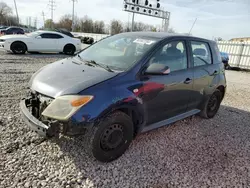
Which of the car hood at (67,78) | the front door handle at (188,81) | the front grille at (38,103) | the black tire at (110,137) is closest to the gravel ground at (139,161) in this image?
the black tire at (110,137)

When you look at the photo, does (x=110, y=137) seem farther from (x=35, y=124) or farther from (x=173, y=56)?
(x=173, y=56)

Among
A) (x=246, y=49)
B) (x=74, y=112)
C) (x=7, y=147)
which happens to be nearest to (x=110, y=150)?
(x=74, y=112)

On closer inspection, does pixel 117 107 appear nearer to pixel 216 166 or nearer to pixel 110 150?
pixel 110 150

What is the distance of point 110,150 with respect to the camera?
2637 mm

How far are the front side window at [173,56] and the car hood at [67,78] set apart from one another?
83 centimetres

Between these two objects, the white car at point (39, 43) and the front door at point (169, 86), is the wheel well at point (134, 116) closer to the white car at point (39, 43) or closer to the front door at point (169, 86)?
the front door at point (169, 86)

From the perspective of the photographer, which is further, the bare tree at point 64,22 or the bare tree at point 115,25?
the bare tree at point 64,22

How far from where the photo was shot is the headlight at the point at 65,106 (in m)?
2.19

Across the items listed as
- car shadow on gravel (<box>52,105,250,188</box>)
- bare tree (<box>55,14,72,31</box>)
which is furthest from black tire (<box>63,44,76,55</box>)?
bare tree (<box>55,14,72,31</box>)

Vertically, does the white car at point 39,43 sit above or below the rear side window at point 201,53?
below

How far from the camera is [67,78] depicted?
2.55 metres

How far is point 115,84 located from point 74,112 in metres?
0.60

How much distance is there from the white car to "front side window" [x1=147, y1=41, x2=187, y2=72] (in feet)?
35.5

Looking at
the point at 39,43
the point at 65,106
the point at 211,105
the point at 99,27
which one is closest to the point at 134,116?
the point at 65,106
